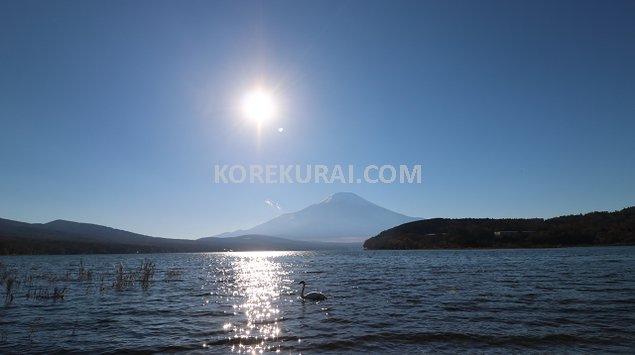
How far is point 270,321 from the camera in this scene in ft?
77.6

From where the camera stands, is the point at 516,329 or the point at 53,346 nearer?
the point at 53,346

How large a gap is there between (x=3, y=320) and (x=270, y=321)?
15.7 m

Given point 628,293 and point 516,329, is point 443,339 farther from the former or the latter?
point 628,293

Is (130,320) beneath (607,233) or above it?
beneath

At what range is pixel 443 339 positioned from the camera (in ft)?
60.9

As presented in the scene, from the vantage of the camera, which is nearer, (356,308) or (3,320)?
(3,320)

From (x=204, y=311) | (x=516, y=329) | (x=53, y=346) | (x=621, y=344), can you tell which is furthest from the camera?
(x=204, y=311)

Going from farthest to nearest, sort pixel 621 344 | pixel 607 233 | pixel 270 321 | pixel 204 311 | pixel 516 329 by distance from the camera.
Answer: pixel 607 233 → pixel 204 311 → pixel 270 321 → pixel 516 329 → pixel 621 344

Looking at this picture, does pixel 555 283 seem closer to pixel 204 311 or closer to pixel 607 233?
pixel 204 311

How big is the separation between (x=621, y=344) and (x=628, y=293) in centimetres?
1828

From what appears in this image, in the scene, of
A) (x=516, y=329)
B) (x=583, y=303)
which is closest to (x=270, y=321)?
(x=516, y=329)

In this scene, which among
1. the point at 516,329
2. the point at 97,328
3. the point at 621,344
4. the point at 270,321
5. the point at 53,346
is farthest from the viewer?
the point at 270,321

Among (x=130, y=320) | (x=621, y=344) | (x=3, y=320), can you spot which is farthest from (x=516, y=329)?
(x=3, y=320)

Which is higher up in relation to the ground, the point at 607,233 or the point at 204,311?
the point at 607,233
